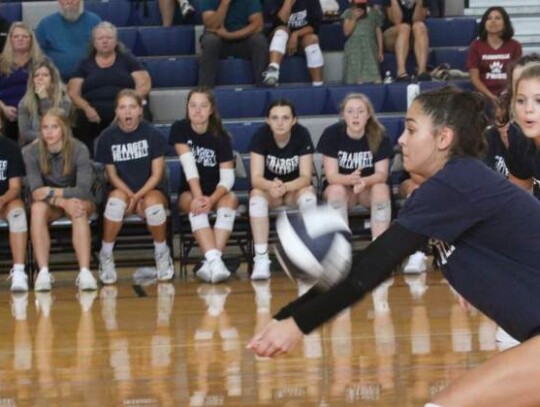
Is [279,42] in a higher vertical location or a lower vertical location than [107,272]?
higher

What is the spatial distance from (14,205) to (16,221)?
0.41 feet

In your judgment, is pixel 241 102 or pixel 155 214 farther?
pixel 241 102

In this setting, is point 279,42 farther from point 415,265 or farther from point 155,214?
point 415,265

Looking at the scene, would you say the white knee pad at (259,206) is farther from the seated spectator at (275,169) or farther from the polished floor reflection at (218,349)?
the polished floor reflection at (218,349)

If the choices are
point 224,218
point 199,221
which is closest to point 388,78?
point 224,218

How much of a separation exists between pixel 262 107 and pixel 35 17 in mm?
2494

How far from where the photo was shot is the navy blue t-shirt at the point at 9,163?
977 centimetres

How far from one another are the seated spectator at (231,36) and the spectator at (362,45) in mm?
730

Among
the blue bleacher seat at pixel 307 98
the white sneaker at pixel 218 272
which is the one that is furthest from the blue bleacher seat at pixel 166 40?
the white sneaker at pixel 218 272

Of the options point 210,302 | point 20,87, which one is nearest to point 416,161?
point 210,302

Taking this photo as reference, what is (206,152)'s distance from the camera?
10.1 m

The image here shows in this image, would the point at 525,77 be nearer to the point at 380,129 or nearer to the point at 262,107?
the point at 380,129

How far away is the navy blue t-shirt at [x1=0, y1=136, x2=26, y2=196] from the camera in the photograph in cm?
977

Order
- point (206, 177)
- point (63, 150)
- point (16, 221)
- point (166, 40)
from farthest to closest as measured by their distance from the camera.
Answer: point (166, 40) → point (206, 177) → point (63, 150) → point (16, 221)
